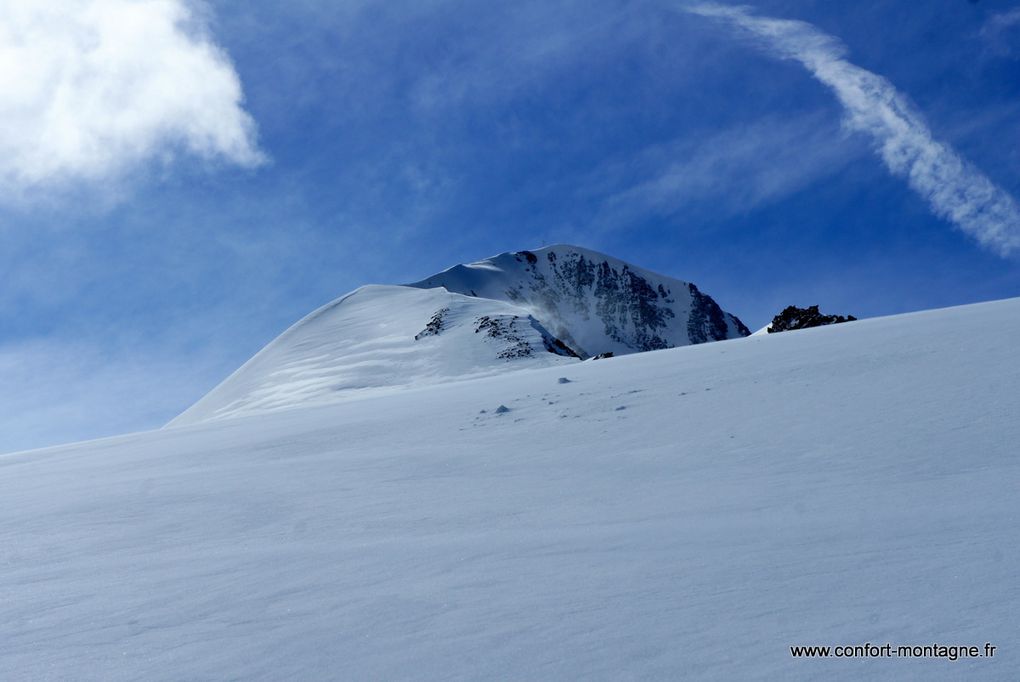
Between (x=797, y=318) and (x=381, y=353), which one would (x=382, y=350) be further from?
(x=797, y=318)

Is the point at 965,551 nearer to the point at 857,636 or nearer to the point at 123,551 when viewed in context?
the point at 857,636

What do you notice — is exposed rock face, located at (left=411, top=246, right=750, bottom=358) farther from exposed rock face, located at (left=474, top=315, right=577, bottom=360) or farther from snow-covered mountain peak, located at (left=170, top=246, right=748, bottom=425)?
exposed rock face, located at (left=474, top=315, right=577, bottom=360)

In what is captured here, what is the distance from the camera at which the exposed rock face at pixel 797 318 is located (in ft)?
99.1

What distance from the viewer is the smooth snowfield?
1.99m

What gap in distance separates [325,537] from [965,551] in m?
2.83

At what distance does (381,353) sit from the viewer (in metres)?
40.7

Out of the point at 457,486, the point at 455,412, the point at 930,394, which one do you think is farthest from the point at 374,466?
the point at 930,394

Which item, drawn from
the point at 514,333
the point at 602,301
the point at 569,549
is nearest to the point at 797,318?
the point at 514,333

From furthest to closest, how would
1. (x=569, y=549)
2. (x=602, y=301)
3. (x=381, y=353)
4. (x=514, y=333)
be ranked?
(x=602, y=301), (x=381, y=353), (x=514, y=333), (x=569, y=549)

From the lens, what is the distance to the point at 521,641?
2.05 meters

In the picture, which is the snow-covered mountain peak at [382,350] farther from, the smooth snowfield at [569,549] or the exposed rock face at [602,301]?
the exposed rock face at [602,301]

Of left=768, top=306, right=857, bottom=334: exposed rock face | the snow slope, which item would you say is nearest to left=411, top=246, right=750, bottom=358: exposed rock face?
the snow slope

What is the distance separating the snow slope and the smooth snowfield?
26.6m

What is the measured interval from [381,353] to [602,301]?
343 ft
